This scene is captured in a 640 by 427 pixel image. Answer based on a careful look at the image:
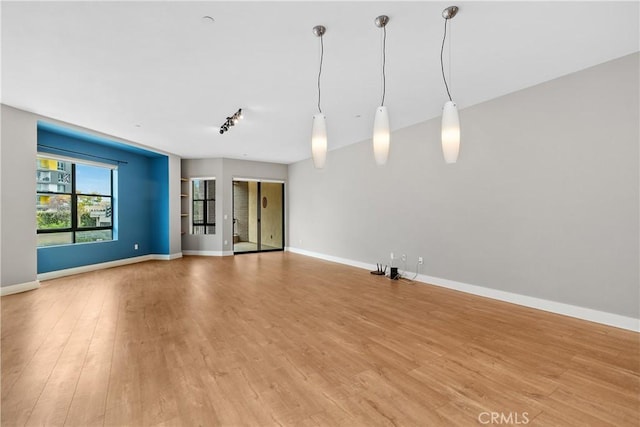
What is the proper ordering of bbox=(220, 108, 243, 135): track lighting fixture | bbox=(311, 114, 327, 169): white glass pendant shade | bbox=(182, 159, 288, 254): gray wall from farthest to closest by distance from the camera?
bbox=(182, 159, 288, 254): gray wall, bbox=(220, 108, 243, 135): track lighting fixture, bbox=(311, 114, 327, 169): white glass pendant shade

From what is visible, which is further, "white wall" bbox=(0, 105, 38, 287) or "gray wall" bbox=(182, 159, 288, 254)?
"gray wall" bbox=(182, 159, 288, 254)

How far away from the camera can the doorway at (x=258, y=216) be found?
8.95m

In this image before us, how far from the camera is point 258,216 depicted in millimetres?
8859

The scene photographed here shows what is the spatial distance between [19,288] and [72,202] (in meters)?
1.98

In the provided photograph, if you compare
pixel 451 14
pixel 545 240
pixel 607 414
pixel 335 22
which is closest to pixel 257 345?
pixel 607 414

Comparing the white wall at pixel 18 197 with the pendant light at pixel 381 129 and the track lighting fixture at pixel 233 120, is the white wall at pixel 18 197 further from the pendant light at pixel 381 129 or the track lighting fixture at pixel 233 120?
the pendant light at pixel 381 129

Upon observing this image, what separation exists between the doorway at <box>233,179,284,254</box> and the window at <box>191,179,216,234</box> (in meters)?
0.86

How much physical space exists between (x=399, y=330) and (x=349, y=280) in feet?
7.19

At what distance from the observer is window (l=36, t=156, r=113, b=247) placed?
16.9 feet

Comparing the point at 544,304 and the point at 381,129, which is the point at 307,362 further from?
the point at 544,304

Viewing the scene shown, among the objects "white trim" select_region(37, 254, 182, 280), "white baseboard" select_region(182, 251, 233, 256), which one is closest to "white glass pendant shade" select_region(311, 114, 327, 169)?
"white trim" select_region(37, 254, 182, 280)

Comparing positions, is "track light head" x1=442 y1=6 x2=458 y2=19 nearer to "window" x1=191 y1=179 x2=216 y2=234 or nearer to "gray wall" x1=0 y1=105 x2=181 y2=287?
"gray wall" x1=0 y1=105 x2=181 y2=287

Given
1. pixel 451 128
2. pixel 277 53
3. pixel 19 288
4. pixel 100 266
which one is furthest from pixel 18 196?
pixel 451 128

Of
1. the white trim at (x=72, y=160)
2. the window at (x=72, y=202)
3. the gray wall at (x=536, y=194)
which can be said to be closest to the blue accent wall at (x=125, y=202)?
the white trim at (x=72, y=160)
